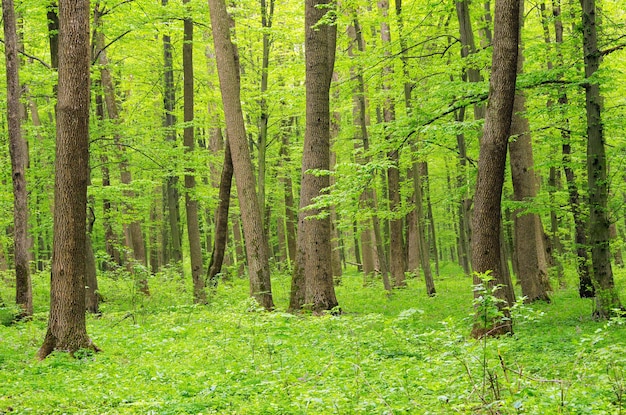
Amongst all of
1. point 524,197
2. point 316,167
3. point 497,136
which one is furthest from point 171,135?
point 497,136

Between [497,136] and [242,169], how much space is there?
6.16 metres

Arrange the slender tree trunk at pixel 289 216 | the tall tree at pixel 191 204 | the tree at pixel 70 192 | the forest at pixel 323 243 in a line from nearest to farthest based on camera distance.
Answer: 1. the forest at pixel 323 243
2. the tree at pixel 70 192
3. the tall tree at pixel 191 204
4. the slender tree trunk at pixel 289 216

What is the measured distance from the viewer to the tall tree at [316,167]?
12.1 meters

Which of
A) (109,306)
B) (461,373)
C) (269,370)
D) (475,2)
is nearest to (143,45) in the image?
(109,306)

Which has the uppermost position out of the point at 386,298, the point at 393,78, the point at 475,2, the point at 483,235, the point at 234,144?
the point at 475,2

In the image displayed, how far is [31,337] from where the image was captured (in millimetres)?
10734

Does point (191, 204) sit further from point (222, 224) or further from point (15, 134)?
point (15, 134)

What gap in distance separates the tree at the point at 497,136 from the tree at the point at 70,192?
6425 millimetres

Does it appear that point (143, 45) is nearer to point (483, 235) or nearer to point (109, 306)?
point (109, 306)

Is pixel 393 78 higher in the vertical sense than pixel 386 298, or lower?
higher

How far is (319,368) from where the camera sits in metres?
7.22

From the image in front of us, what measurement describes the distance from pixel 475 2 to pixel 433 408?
1178 centimetres

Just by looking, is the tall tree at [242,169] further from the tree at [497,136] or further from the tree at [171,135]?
the tree at [497,136]

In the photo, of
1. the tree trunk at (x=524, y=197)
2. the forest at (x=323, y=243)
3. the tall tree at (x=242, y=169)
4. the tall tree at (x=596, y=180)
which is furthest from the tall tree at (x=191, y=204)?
the tall tree at (x=596, y=180)
